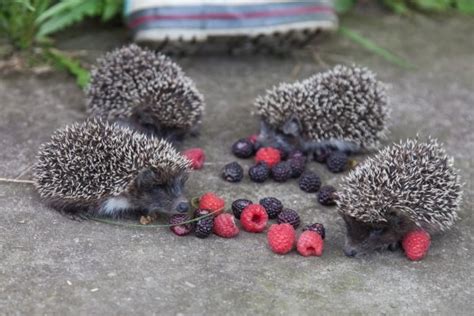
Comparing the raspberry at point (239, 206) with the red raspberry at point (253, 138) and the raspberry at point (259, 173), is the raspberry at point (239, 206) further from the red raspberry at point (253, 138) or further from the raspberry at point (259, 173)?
the red raspberry at point (253, 138)

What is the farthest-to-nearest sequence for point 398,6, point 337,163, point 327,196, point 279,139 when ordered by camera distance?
point 398,6 < point 279,139 < point 337,163 < point 327,196

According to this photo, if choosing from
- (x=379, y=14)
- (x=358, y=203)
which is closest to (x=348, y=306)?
(x=358, y=203)

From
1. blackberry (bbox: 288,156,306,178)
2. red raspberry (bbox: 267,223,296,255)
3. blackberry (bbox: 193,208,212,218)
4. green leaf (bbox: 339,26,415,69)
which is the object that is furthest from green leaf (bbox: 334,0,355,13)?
red raspberry (bbox: 267,223,296,255)

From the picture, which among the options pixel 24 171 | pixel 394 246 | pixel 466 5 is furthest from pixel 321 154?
pixel 466 5

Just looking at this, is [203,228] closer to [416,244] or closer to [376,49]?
[416,244]

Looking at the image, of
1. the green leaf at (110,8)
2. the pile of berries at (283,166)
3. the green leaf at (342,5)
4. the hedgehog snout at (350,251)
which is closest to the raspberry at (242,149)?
the pile of berries at (283,166)

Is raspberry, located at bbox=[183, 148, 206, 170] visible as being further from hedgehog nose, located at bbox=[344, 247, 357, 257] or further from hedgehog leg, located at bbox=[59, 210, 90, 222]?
hedgehog nose, located at bbox=[344, 247, 357, 257]

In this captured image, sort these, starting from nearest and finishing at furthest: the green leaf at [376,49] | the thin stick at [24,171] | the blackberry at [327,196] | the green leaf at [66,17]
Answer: the blackberry at [327,196], the thin stick at [24,171], the green leaf at [66,17], the green leaf at [376,49]

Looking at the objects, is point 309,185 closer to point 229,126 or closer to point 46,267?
point 229,126
